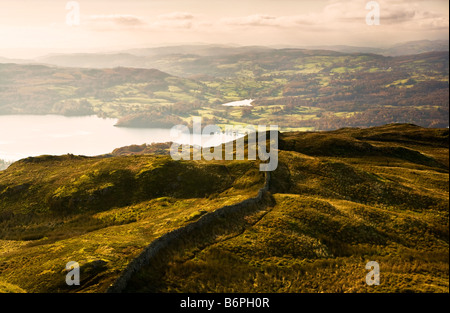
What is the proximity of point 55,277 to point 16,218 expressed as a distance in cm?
3714

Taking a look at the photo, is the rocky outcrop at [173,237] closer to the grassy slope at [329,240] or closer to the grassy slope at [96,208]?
the grassy slope at [329,240]

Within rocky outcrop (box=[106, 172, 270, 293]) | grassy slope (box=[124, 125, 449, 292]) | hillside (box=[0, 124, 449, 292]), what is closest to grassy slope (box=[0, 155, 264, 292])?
hillside (box=[0, 124, 449, 292])

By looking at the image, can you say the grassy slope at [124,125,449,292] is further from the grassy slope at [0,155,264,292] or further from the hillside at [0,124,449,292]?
the grassy slope at [0,155,264,292]

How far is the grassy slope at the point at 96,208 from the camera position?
40447 millimetres

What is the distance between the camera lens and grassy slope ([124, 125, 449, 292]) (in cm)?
3634

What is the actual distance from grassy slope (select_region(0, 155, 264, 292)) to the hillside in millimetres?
248

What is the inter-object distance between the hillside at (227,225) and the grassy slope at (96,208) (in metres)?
0.25

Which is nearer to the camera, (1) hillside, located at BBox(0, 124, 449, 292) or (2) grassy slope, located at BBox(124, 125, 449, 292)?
(2) grassy slope, located at BBox(124, 125, 449, 292)

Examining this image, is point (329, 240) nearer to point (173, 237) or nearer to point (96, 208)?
point (173, 237)

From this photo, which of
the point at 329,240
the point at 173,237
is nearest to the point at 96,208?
the point at 173,237

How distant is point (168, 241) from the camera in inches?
1631

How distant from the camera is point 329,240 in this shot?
47.8 meters

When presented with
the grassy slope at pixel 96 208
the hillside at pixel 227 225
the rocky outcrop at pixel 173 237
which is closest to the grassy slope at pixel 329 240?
the hillside at pixel 227 225
